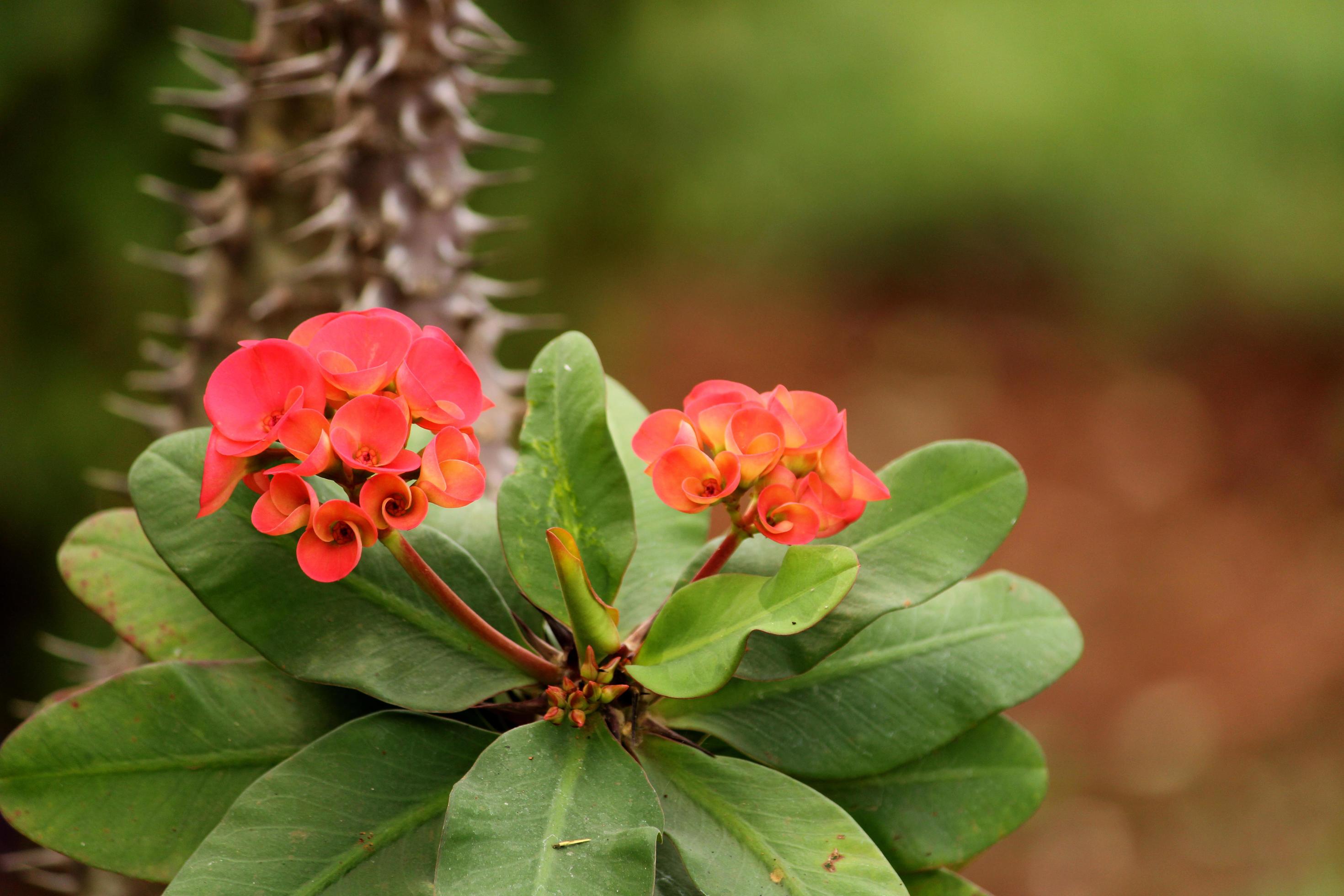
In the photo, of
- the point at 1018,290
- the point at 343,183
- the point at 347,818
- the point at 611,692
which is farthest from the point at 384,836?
the point at 1018,290

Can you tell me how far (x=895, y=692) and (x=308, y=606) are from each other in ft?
1.00

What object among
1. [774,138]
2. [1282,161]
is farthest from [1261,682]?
[774,138]

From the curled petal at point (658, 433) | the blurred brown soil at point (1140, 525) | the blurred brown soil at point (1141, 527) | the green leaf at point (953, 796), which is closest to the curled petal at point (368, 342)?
the curled petal at point (658, 433)

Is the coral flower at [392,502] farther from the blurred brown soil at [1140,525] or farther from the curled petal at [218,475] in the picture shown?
the blurred brown soil at [1140,525]

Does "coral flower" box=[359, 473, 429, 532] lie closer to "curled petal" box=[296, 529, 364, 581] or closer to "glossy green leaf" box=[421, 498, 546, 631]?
"curled petal" box=[296, 529, 364, 581]

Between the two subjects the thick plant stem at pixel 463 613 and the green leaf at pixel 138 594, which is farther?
the green leaf at pixel 138 594

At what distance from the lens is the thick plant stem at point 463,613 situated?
445 millimetres

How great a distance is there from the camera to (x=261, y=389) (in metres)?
0.42

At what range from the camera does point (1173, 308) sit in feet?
11.6

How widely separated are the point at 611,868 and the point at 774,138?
9.46ft

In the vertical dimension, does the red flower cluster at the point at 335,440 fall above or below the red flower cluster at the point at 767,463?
below

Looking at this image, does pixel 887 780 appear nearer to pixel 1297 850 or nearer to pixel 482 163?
pixel 482 163

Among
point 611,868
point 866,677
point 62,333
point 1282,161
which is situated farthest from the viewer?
point 1282,161

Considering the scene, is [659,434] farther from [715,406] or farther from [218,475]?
[218,475]
